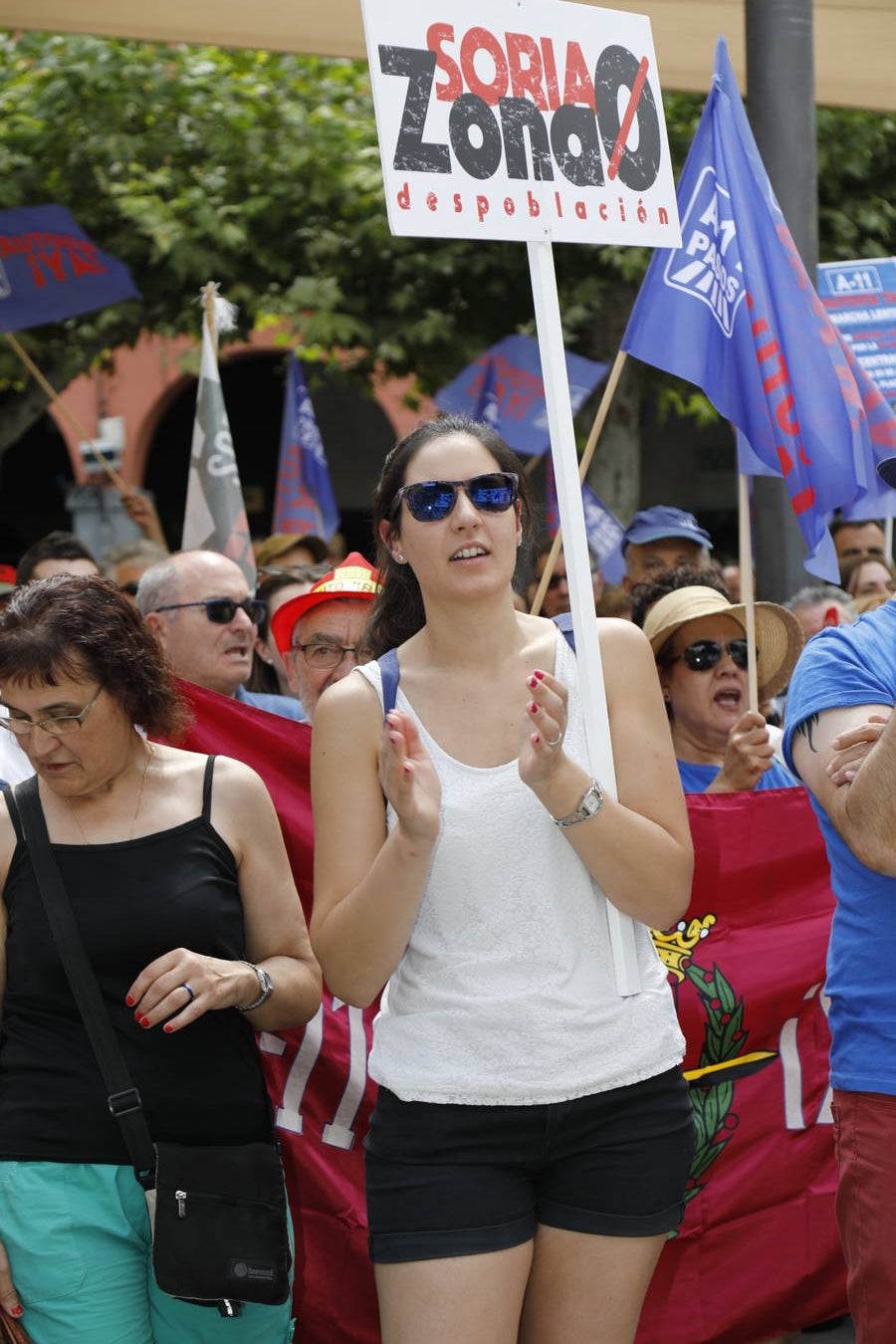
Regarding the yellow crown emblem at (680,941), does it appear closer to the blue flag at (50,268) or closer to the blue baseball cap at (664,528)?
the blue baseball cap at (664,528)

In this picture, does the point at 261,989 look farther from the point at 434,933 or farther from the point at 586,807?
the point at 586,807

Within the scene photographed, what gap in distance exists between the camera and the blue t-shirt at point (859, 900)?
2.91m

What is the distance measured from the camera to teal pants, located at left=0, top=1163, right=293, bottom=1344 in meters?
2.88

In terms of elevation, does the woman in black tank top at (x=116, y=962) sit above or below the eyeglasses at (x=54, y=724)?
below

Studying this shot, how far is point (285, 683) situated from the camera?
19.6ft

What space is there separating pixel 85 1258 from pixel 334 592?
6.93ft

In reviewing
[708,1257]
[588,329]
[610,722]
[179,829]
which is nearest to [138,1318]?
[179,829]

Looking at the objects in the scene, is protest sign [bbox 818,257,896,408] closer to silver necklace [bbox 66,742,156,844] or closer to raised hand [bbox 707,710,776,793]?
raised hand [bbox 707,710,776,793]

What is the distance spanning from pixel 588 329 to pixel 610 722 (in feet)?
29.6

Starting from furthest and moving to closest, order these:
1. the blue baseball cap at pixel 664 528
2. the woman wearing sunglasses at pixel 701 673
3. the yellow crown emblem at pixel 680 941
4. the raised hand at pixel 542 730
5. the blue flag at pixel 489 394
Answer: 1. the blue flag at pixel 489 394
2. the blue baseball cap at pixel 664 528
3. the woman wearing sunglasses at pixel 701 673
4. the yellow crown emblem at pixel 680 941
5. the raised hand at pixel 542 730

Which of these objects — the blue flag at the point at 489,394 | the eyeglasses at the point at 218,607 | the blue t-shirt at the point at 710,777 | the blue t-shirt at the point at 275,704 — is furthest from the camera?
the blue flag at the point at 489,394

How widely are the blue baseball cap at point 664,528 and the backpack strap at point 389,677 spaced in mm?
3740

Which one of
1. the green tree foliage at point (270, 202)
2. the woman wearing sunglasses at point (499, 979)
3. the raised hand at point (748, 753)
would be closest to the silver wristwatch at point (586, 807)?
the woman wearing sunglasses at point (499, 979)

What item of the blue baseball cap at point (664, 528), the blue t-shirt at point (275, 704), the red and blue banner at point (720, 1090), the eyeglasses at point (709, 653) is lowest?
the red and blue banner at point (720, 1090)
